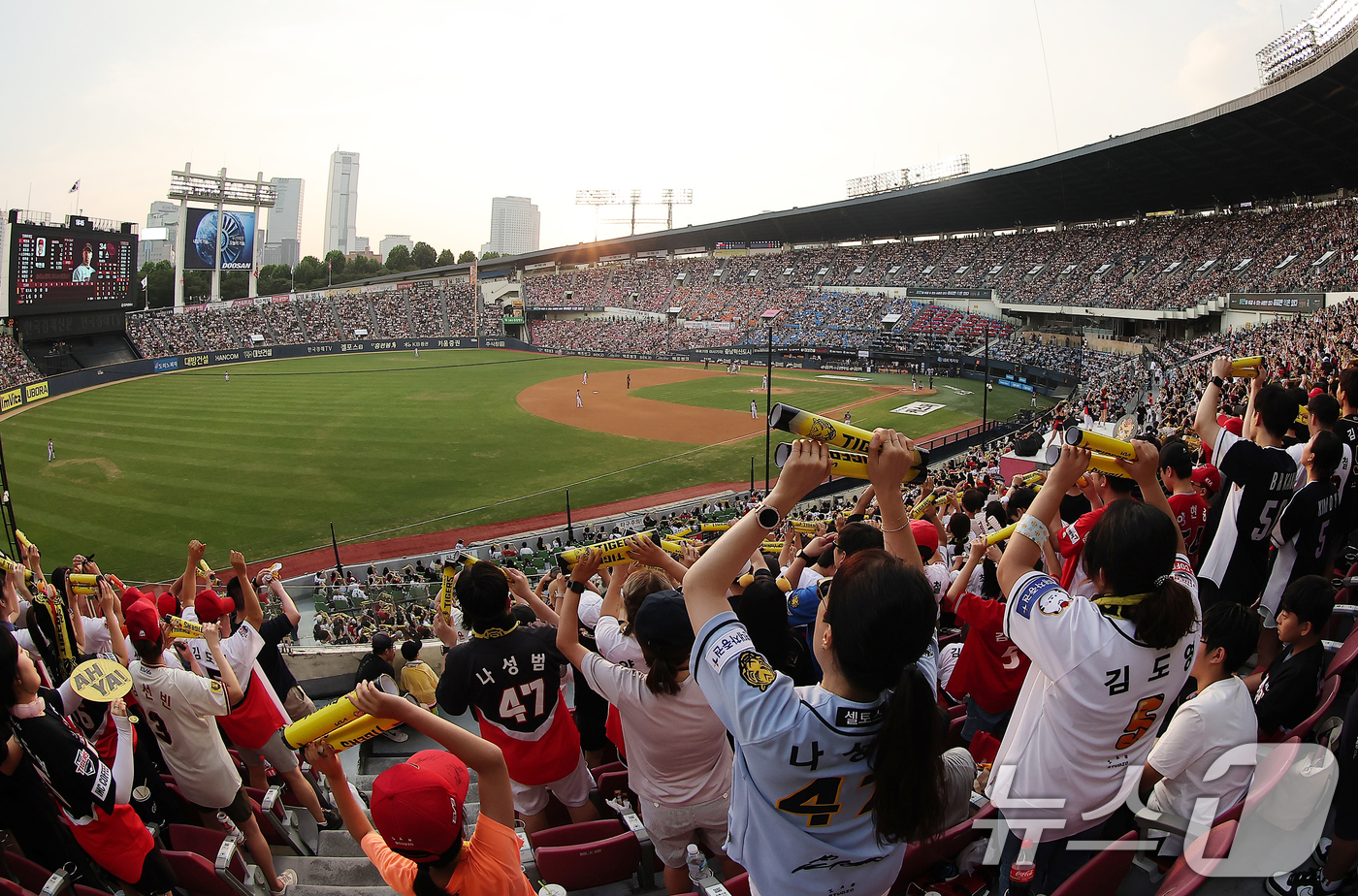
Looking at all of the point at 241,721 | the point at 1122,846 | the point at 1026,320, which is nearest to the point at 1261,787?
the point at 1122,846

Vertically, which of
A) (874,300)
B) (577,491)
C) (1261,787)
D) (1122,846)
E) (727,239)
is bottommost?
(577,491)

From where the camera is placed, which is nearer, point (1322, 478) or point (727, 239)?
point (1322, 478)

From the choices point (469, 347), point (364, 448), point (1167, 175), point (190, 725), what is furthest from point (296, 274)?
point (190, 725)

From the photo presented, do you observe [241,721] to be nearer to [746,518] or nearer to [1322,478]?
[746,518]

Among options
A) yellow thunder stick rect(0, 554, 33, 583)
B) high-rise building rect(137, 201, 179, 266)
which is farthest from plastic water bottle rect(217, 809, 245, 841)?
high-rise building rect(137, 201, 179, 266)

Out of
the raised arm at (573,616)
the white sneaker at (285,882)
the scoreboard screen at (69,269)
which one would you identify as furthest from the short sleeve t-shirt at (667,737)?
the scoreboard screen at (69,269)

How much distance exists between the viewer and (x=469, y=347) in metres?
69.4

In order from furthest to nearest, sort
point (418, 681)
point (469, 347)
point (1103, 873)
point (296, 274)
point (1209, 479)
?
1. point (296, 274)
2. point (469, 347)
3. point (418, 681)
4. point (1209, 479)
5. point (1103, 873)

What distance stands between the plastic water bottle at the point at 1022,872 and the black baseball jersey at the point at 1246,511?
290 cm

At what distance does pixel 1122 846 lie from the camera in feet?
10.2

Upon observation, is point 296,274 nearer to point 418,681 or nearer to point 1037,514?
point 418,681

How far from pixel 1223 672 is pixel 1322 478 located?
2286 mm

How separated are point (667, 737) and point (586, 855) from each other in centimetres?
86

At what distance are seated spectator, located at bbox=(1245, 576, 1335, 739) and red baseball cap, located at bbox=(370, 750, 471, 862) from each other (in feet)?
13.2
